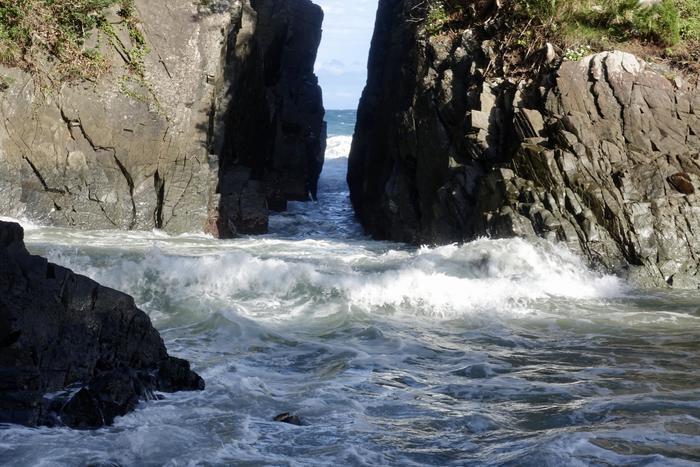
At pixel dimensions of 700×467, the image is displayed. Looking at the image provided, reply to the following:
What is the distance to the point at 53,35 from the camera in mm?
16297

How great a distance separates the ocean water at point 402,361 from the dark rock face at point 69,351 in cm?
18

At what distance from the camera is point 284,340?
27.9 ft

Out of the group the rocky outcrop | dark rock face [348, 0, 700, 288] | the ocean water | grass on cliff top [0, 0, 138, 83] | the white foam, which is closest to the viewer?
the ocean water

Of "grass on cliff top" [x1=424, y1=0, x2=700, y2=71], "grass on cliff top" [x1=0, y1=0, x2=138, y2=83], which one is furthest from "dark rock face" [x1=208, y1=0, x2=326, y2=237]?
"grass on cliff top" [x1=424, y1=0, x2=700, y2=71]

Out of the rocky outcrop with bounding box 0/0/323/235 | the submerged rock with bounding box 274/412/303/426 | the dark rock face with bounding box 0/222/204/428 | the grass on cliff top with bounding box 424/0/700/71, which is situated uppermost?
the grass on cliff top with bounding box 424/0/700/71

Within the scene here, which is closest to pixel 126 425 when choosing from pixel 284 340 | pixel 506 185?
pixel 284 340

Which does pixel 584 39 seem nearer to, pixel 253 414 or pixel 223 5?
pixel 223 5

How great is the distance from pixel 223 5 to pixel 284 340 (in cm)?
1032

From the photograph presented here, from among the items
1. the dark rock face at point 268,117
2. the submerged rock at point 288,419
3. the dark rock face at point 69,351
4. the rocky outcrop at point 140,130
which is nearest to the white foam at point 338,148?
the dark rock face at point 268,117

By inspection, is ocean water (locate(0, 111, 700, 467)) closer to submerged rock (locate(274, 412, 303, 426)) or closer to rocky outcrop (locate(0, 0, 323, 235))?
submerged rock (locate(274, 412, 303, 426))

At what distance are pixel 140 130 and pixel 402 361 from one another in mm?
9973

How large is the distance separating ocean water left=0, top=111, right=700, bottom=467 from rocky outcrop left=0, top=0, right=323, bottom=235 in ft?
5.41

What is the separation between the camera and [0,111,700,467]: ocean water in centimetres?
536

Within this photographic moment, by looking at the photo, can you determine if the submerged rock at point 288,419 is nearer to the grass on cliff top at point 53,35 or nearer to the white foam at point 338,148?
the grass on cliff top at point 53,35
